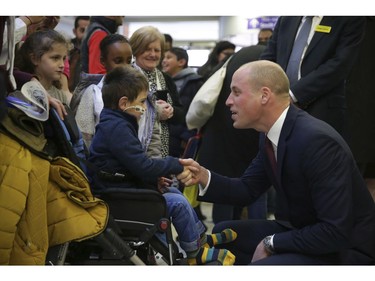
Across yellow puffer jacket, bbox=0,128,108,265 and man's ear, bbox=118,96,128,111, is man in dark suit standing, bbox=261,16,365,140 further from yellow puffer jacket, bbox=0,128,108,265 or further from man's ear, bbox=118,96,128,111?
yellow puffer jacket, bbox=0,128,108,265

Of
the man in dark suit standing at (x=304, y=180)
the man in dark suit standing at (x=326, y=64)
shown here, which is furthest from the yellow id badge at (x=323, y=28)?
the man in dark suit standing at (x=304, y=180)

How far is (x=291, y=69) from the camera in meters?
3.04

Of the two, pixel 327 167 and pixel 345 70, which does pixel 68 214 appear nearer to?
pixel 327 167

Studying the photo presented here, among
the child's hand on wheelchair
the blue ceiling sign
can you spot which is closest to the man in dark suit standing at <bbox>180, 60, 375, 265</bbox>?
the child's hand on wheelchair

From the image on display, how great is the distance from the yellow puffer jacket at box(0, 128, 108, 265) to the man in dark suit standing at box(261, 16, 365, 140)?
4.54 ft

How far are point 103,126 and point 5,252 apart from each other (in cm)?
70

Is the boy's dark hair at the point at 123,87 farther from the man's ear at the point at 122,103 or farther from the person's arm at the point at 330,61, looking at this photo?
the person's arm at the point at 330,61

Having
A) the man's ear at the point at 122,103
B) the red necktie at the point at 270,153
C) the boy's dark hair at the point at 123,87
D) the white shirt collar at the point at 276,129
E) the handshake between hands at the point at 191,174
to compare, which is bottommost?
the handshake between hands at the point at 191,174

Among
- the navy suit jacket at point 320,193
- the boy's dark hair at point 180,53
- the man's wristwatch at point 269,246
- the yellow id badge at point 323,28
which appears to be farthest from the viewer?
the boy's dark hair at point 180,53

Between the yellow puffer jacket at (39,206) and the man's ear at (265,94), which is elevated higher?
the man's ear at (265,94)

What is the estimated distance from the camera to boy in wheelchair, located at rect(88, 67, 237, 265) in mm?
2279

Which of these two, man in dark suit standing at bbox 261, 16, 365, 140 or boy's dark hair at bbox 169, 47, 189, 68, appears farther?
boy's dark hair at bbox 169, 47, 189, 68

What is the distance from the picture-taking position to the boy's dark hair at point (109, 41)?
2.82 meters
